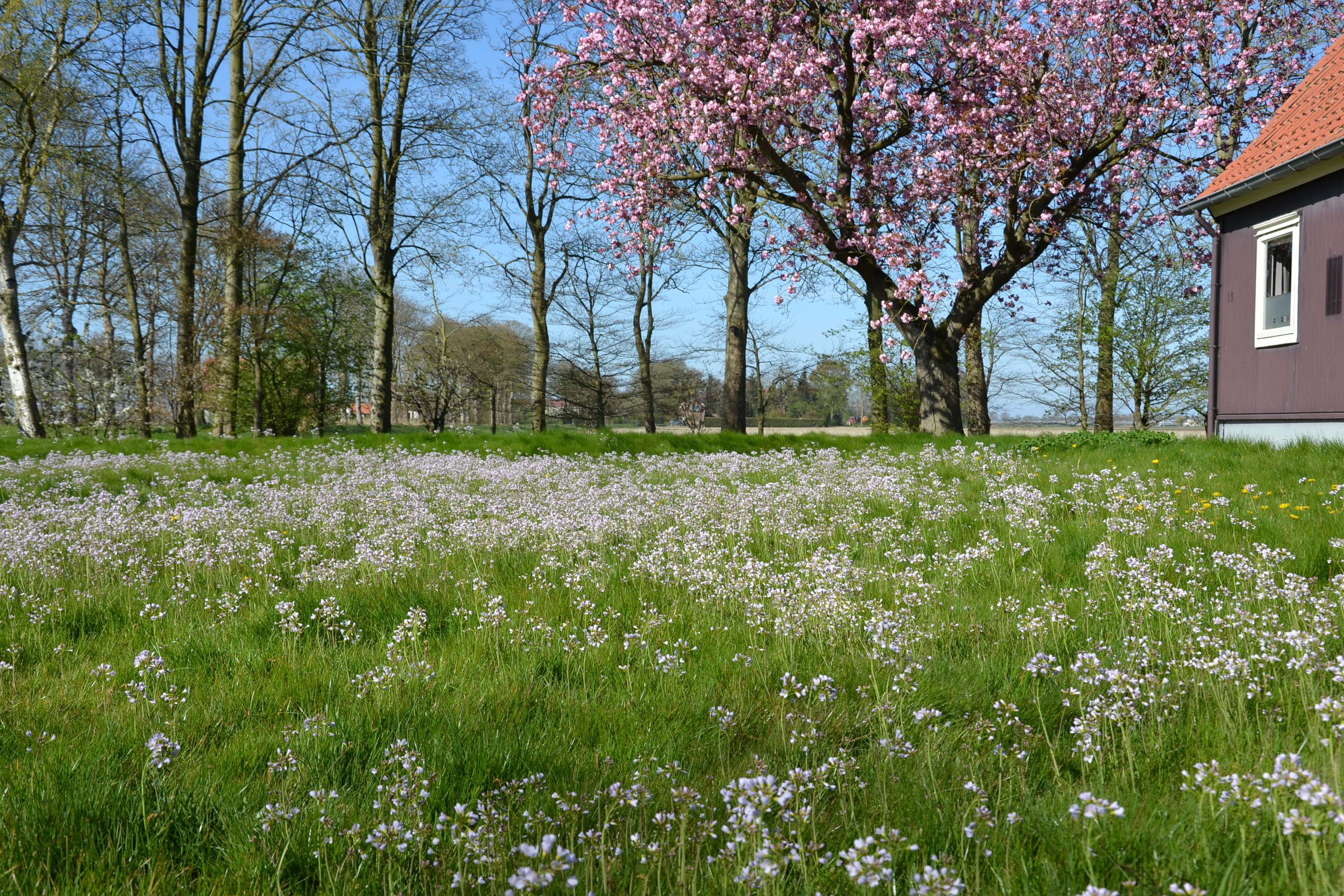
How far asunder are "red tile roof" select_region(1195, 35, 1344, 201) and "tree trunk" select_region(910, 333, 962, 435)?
6326 millimetres

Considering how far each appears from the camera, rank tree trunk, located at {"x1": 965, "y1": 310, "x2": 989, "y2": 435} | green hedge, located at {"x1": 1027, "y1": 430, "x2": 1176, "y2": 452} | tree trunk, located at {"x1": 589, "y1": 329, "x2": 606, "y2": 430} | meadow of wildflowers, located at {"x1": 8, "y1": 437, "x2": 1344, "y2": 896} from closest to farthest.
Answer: meadow of wildflowers, located at {"x1": 8, "y1": 437, "x2": 1344, "y2": 896}, green hedge, located at {"x1": 1027, "y1": 430, "x2": 1176, "y2": 452}, tree trunk, located at {"x1": 965, "y1": 310, "x2": 989, "y2": 435}, tree trunk, located at {"x1": 589, "y1": 329, "x2": 606, "y2": 430}

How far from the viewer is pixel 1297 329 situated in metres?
14.6

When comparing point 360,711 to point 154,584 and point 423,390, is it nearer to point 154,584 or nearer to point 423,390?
point 154,584

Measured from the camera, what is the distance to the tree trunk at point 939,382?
19.0 meters

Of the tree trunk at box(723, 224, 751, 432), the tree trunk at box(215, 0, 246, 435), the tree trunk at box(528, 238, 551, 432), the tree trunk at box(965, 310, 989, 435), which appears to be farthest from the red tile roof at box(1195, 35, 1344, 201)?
the tree trunk at box(215, 0, 246, 435)

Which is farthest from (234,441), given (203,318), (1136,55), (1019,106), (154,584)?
(1136,55)

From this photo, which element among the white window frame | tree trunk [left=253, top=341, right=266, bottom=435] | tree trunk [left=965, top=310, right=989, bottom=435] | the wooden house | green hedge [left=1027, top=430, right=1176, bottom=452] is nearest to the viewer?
the wooden house

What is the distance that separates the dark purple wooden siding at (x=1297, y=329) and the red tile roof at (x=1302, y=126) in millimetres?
824

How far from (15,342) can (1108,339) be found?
33.7m

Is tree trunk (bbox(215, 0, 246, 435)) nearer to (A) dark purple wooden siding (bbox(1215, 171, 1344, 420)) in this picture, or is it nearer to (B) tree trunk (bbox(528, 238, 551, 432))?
(B) tree trunk (bbox(528, 238, 551, 432))

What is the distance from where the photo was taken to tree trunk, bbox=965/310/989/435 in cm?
2569

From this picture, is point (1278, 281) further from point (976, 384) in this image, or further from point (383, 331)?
point (383, 331)

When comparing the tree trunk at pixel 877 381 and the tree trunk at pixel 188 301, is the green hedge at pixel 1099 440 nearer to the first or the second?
the tree trunk at pixel 877 381

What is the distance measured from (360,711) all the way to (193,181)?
2320cm
